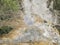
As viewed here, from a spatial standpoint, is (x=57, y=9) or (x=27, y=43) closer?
(x=27, y=43)

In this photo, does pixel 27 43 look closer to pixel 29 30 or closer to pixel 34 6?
pixel 29 30

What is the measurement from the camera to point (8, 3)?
22.1 ft

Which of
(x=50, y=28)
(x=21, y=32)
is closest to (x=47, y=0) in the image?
(x=50, y=28)

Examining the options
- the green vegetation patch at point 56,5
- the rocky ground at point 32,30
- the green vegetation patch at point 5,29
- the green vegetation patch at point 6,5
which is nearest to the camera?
the rocky ground at point 32,30

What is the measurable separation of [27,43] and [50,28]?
6.50 ft

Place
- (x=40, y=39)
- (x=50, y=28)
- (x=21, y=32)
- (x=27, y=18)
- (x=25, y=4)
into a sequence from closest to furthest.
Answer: (x=40, y=39) → (x=21, y=32) → (x=50, y=28) → (x=27, y=18) → (x=25, y=4)

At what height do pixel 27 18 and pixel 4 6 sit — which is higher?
pixel 4 6

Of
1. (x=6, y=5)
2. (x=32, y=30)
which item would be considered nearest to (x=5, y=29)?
(x=6, y=5)

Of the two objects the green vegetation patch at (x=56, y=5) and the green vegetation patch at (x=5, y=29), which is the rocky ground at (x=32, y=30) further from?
the green vegetation patch at (x=56, y=5)

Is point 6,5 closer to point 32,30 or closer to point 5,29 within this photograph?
point 5,29

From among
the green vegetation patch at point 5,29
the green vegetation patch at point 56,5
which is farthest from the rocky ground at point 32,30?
the green vegetation patch at point 56,5

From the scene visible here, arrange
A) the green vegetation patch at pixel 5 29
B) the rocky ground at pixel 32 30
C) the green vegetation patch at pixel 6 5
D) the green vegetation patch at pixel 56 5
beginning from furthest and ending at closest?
1. the green vegetation patch at pixel 56 5
2. the green vegetation patch at pixel 5 29
3. the green vegetation patch at pixel 6 5
4. the rocky ground at pixel 32 30

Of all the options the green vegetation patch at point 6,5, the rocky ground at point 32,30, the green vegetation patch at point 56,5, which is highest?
the green vegetation patch at point 6,5

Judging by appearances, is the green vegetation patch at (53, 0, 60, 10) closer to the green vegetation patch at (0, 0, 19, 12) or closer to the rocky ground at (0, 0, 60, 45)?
the rocky ground at (0, 0, 60, 45)
